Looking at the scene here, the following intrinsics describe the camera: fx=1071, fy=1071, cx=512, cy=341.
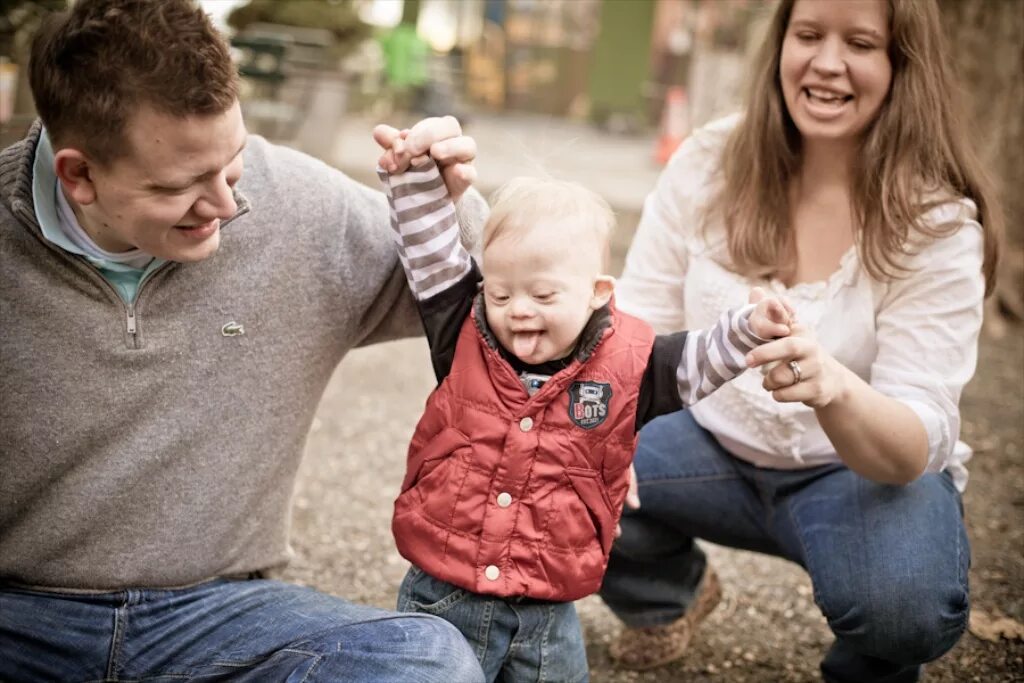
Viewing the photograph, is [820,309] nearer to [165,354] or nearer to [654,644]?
[654,644]

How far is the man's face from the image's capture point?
5.48 ft

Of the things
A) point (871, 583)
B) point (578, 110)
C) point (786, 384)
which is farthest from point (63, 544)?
point (578, 110)

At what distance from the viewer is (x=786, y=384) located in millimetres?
1699

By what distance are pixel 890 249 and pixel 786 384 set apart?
24.6 inches

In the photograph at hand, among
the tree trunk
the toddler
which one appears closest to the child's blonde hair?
the toddler

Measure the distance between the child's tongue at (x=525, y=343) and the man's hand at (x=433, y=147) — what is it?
28cm

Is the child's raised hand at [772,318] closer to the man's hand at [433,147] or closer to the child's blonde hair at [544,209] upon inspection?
the child's blonde hair at [544,209]

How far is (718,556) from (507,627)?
1.49 metres

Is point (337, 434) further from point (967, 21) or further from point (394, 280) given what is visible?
point (967, 21)

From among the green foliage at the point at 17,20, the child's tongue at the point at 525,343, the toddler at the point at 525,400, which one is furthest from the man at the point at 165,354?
the green foliage at the point at 17,20

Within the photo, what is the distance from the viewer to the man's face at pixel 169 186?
5.48 feet

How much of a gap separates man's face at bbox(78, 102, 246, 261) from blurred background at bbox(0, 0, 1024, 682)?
1.27 feet

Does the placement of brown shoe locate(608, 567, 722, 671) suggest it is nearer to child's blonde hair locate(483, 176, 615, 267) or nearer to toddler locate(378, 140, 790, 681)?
toddler locate(378, 140, 790, 681)

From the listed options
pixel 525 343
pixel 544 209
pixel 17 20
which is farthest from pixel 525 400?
pixel 17 20
